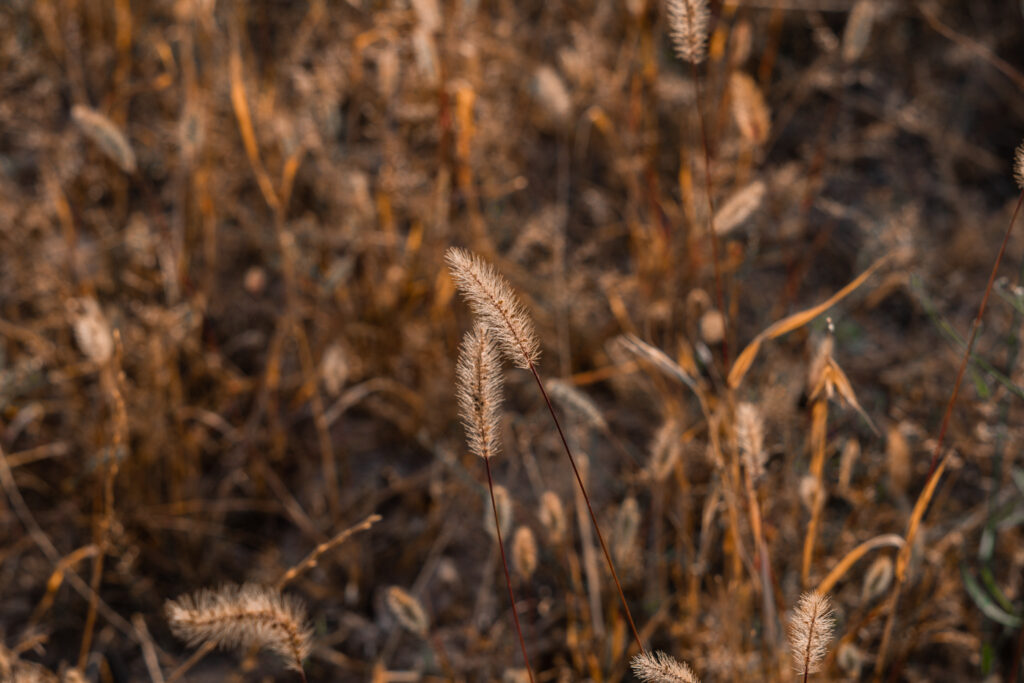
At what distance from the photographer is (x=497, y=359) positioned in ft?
2.39

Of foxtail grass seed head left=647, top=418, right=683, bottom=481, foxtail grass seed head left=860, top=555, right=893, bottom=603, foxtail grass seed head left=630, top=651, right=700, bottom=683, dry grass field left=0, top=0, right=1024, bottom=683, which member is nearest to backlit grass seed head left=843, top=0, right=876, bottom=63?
dry grass field left=0, top=0, right=1024, bottom=683

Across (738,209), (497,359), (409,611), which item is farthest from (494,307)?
(738,209)

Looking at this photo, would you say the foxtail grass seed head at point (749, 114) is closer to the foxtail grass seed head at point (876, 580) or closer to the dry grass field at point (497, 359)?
the dry grass field at point (497, 359)

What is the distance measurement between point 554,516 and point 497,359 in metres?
0.37

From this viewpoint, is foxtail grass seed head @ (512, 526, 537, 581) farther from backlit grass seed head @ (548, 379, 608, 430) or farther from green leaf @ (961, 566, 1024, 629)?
green leaf @ (961, 566, 1024, 629)

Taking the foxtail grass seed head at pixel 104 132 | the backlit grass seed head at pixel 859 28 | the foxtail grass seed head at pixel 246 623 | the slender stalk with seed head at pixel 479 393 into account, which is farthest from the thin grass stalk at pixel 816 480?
the foxtail grass seed head at pixel 104 132

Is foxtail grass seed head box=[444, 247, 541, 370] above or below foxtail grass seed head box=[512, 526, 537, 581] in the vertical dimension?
above

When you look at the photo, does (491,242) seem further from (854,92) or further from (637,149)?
(854,92)

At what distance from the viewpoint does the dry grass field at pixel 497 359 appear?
111cm

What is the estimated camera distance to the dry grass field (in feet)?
3.64

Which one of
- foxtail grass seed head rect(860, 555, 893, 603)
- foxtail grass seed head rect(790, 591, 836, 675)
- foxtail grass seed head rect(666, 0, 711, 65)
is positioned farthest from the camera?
foxtail grass seed head rect(860, 555, 893, 603)

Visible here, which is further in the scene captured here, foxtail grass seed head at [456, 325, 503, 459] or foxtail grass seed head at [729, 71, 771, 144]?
foxtail grass seed head at [729, 71, 771, 144]

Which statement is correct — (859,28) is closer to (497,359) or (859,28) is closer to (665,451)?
(665,451)

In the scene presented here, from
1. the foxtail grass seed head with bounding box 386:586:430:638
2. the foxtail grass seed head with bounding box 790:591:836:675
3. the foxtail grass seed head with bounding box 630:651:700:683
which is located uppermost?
the foxtail grass seed head with bounding box 790:591:836:675
